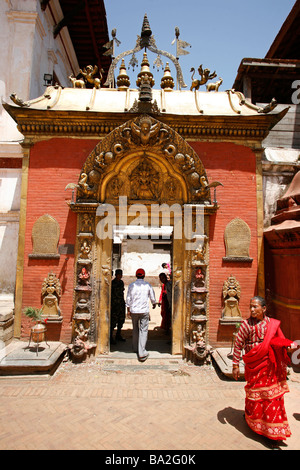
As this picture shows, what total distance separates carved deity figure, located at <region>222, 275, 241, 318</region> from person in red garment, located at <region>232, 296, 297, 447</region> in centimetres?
260

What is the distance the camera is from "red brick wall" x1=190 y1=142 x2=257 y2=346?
688 centimetres

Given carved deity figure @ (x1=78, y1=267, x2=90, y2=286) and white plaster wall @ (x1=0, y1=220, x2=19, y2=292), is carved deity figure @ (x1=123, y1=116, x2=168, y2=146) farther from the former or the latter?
white plaster wall @ (x1=0, y1=220, x2=19, y2=292)

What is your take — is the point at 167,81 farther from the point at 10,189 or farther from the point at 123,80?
the point at 10,189

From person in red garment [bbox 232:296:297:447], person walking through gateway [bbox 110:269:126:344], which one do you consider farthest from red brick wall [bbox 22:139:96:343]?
person in red garment [bbox 232:296:297:447]

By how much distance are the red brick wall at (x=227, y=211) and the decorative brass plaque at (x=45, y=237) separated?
3652 mm

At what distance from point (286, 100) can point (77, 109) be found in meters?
10.6

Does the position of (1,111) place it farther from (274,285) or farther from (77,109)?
(274,285)

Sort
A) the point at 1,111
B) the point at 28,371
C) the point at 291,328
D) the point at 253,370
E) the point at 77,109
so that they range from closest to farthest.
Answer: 1. the point at 253,370
2. the point at 28,371
3. the point at 291,328
4. the point at 77,109
5. the point at 1,111

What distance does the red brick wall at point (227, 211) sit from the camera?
688cm

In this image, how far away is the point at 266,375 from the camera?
3.99m

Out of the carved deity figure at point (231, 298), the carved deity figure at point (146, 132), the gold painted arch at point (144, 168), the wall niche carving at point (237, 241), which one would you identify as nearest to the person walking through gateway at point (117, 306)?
the gold painted arch at point (144, 168)

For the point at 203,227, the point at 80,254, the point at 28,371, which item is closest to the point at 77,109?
the point at 80,254
